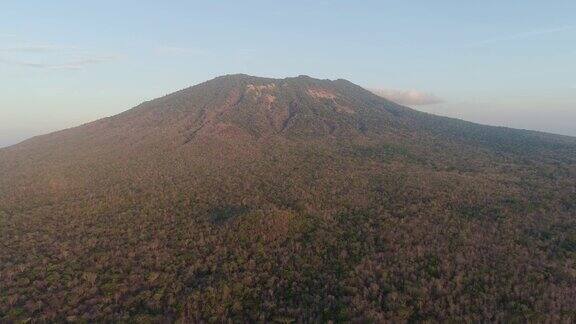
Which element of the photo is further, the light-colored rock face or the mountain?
the light-colored rock face

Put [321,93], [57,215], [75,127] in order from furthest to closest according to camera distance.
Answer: [321,93] < [75,127] < [57,215]

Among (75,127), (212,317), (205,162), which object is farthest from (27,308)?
(75,127)

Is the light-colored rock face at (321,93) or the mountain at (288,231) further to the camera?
the light-colored rock face at (321,93)

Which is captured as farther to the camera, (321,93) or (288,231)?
(321,93)

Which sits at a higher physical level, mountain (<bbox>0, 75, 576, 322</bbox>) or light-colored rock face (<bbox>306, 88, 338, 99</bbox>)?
light-colored rock face (<bbox>306, 88, 338, 99</bbox>)

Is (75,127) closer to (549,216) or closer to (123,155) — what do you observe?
(123,155)

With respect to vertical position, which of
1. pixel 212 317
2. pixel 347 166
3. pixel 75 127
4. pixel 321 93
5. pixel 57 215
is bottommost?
pixel 212 317

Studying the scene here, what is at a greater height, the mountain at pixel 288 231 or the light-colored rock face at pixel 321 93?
the light-colored rock face at pixel 321 93

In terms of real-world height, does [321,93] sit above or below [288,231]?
above
